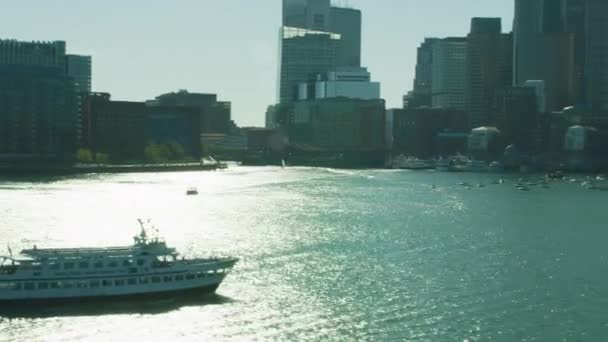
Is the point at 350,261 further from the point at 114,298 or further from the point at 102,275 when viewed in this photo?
the point at 102,275

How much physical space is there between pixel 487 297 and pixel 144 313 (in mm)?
16606

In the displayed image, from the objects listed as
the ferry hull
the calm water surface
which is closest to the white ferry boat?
the ferry hull

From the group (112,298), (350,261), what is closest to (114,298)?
(112,298)

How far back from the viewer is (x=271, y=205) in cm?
11000

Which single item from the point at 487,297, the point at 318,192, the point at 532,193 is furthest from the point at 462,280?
the point at 532,193

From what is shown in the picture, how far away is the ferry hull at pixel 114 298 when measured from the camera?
5084 centimetres

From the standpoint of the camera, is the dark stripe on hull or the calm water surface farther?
the dark stripe on hull

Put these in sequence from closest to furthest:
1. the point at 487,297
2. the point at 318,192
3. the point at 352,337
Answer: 1. the point at 352,337
2. the point at 487,297
3. the point at 318,192

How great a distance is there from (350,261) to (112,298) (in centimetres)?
1878

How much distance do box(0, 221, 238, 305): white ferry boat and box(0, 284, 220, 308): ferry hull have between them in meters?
0.05

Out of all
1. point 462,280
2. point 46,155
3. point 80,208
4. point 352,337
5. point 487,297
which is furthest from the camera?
point 46,155

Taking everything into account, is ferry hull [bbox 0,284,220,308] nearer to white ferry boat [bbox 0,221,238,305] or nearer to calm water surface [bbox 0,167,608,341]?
white ferry boat [bbox 0,221,238,305]

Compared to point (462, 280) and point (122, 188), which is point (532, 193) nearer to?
point (122, 188)

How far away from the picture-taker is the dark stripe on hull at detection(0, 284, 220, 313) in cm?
5084
